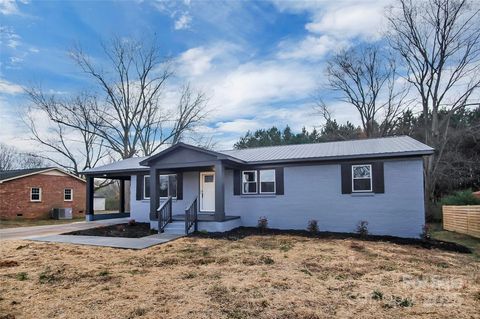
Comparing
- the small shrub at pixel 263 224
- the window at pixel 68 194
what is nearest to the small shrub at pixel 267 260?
the small shrub at pixel 263 224

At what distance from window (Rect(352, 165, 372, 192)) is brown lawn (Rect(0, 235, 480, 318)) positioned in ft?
9.26

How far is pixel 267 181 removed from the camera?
13586 millimetres

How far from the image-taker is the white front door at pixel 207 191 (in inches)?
574

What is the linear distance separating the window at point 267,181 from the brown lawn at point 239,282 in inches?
163

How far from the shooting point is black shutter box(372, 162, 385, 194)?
11.6 metres

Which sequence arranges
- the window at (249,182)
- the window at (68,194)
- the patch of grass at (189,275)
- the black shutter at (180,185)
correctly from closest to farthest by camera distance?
the patch of grass at (189,275) → the window at (249,182) → the black shutter at (180,185) → the window at (68,194)

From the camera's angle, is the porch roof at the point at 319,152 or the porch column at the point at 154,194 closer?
the porch roof at the point at 319,152

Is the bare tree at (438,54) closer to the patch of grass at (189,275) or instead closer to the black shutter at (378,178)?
the black shutter at (378,178)

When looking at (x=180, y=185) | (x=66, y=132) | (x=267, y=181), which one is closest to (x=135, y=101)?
(x=66, y=132)

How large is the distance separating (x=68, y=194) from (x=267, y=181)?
1811cm

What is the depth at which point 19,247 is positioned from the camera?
970 centimetres

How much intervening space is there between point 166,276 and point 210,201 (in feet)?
26.9

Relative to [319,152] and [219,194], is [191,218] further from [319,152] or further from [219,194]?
[319,152]

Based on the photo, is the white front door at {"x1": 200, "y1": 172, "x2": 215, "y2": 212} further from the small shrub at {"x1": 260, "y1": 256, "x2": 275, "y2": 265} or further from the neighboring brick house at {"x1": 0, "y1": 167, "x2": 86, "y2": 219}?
the neighboring brick house at {"x1": 0, "y1": 167, "x2": 86, "y2": 219}
